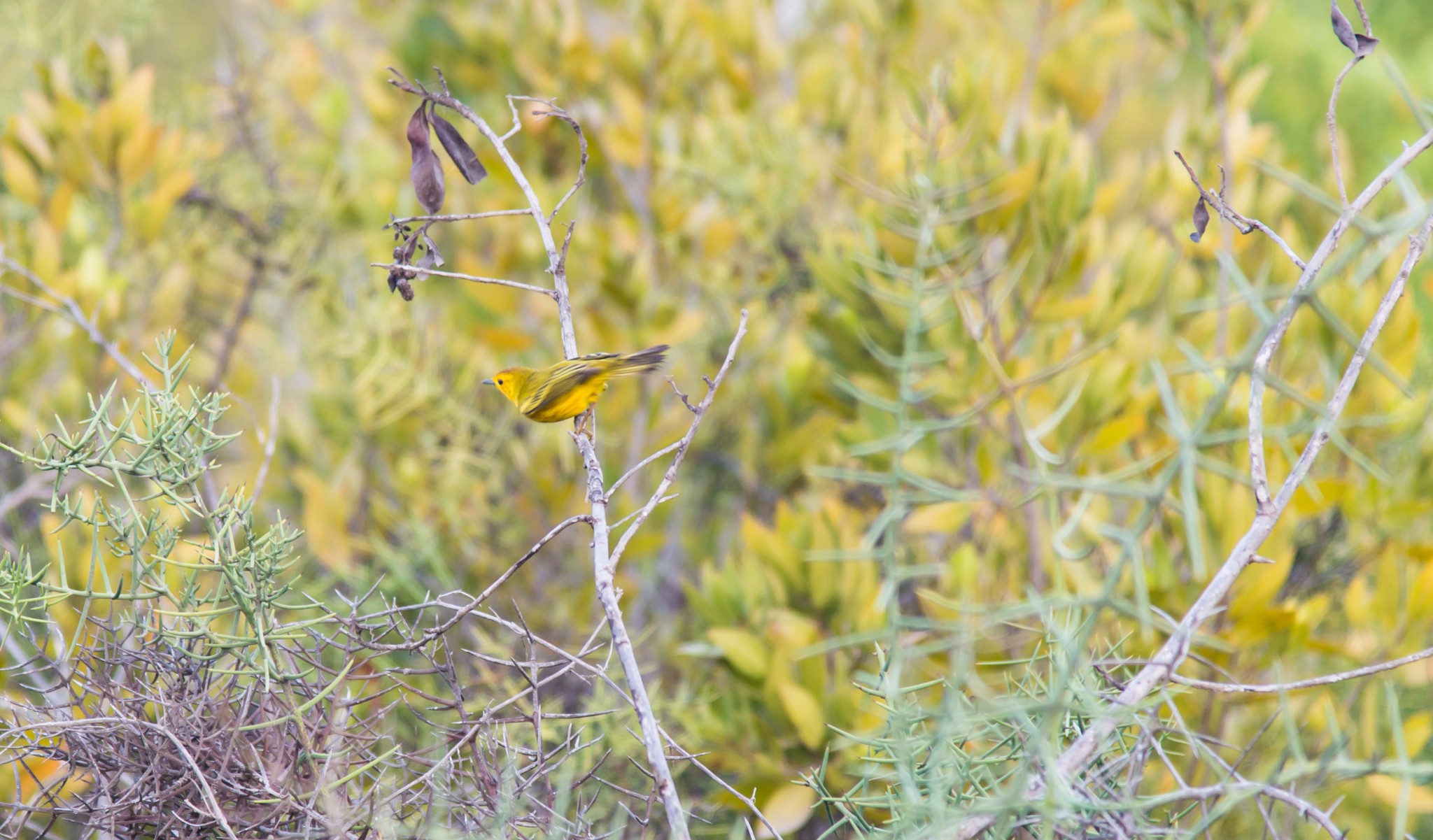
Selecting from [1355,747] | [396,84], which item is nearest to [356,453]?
[396,84]

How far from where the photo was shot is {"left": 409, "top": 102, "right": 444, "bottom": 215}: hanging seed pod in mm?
537

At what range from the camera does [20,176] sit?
1328mm

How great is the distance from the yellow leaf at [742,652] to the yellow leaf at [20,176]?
1068 millimetres

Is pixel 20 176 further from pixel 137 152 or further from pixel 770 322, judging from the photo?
pixel 770 322

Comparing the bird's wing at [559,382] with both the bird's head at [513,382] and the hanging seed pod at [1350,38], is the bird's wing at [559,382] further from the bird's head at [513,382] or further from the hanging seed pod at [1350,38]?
the hanging seed pod at [1350,38]

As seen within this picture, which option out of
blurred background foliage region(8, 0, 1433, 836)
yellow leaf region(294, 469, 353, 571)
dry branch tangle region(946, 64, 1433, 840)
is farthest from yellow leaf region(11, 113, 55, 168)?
dry branch tangle region(946, 64, 1433, 840)

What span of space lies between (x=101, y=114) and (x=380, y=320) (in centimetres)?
43

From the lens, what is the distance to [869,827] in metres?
0.49

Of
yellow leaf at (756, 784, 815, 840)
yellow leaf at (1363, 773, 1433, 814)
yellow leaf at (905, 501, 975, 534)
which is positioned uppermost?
yellow leaf at (905, 501, 975, 534)

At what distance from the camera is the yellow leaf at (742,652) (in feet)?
3.24

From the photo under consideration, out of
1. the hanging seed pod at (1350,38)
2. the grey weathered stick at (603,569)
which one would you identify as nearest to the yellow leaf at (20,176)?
the grey weathered stick at (603,569)

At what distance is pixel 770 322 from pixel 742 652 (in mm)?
743

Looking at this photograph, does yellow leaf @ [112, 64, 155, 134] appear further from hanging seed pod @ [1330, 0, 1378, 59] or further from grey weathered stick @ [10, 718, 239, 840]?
hanging seed pod @ [1330, 0, 1378, 59]

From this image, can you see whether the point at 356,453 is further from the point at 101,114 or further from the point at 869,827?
the point at 869,827
